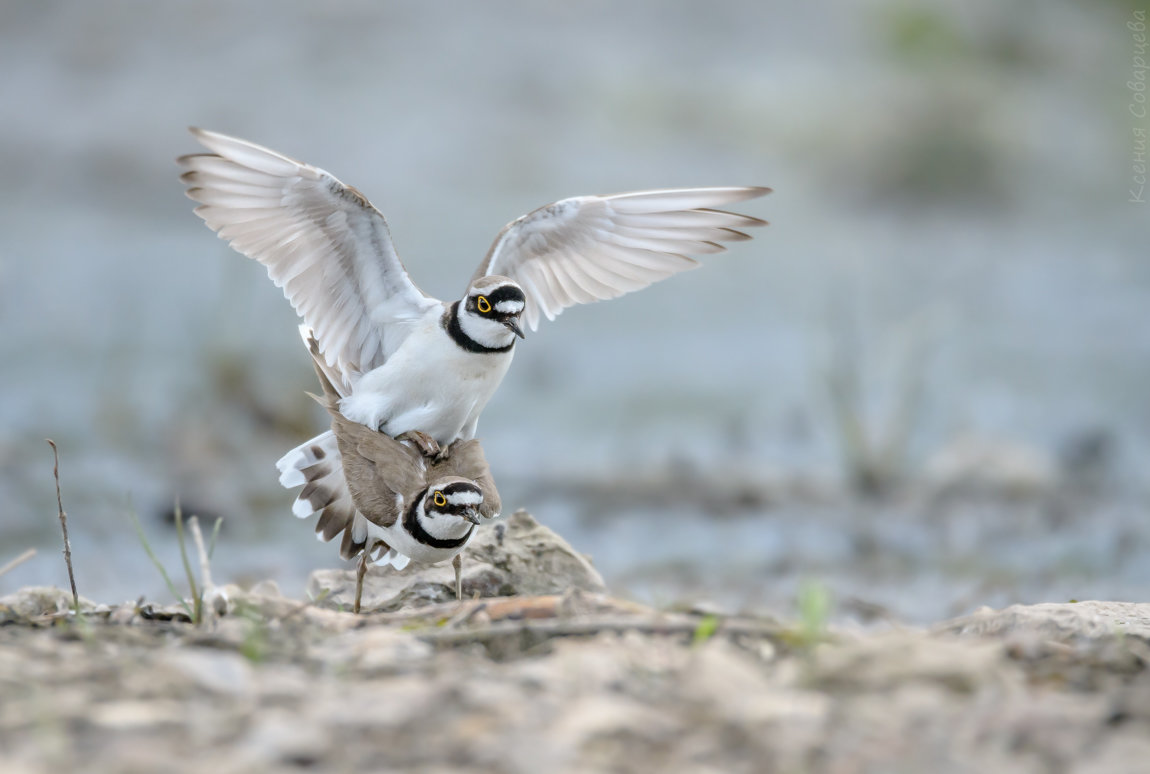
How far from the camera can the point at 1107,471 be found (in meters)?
11.2

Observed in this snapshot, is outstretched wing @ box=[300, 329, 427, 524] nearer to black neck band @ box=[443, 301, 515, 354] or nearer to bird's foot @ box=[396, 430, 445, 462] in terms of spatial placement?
bird's foot @ box=[396, 430, 445, 462]

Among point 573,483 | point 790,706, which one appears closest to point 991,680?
point 790,706

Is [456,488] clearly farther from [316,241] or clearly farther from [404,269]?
[316,241]

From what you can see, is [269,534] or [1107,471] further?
[1107,471]

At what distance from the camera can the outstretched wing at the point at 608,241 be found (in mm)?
6410

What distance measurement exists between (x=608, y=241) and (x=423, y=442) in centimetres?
142

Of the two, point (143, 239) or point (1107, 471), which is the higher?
point (143, 239)

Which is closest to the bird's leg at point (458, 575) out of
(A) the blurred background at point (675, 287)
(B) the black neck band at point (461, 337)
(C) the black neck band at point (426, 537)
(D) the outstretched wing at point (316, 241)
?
(C) the black neck band at point (426, 537)

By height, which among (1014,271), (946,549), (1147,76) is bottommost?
(946,549)

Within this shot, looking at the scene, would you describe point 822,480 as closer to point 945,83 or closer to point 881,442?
point 881,442

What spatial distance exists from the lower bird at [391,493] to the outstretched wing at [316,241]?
0.23 meters

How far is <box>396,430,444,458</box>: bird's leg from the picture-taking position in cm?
596

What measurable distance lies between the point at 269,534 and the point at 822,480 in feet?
14.9

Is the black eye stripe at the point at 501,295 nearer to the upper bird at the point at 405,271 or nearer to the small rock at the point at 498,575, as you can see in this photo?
the upper bird at the point at 405,271
